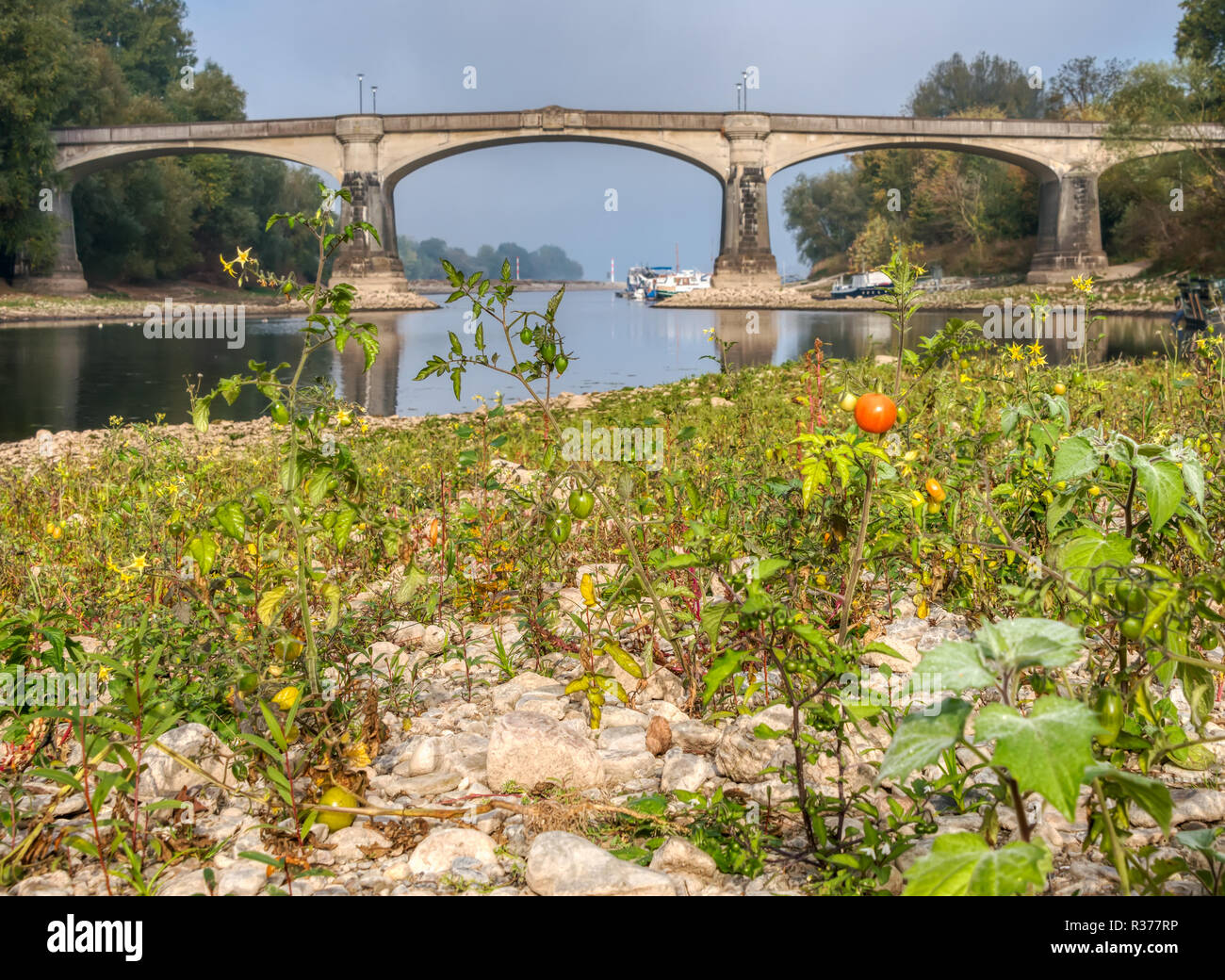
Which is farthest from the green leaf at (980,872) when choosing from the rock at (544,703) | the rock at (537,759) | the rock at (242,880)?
the rock at (544,703)

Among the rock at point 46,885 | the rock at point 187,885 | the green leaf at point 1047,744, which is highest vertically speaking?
the green leaf at point 1047,744

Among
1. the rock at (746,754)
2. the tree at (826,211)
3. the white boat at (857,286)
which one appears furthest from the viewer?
the tree at (826,211)

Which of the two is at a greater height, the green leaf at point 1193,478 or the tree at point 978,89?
the tree at point 978,89

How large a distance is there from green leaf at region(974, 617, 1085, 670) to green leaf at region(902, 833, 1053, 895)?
0.22 m

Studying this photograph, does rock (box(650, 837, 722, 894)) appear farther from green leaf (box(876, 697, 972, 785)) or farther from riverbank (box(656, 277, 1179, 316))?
riverbank (box(656, 277, 1179, 316))

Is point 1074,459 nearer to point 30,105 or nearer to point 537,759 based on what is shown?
point 537,759

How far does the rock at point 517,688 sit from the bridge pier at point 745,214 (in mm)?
54359

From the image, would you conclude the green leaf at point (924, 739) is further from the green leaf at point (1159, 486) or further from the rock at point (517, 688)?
the rock at point (517, 688)

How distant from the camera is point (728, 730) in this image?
2293mm

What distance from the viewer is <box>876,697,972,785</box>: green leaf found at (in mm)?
1144

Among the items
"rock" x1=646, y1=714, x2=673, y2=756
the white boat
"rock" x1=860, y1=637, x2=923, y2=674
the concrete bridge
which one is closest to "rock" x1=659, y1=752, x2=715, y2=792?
"rock" x1=646, y1=714, x2=673, y2=756

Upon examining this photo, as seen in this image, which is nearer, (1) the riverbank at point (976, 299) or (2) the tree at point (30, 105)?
(2) the tree at point (30, 105)

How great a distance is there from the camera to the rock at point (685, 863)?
179cm
